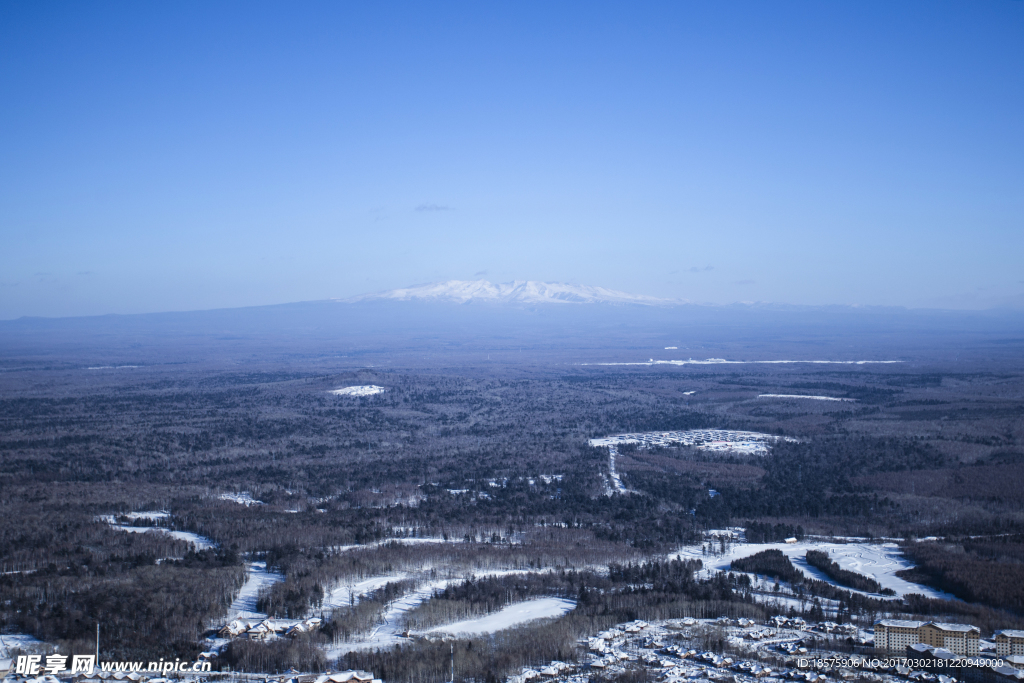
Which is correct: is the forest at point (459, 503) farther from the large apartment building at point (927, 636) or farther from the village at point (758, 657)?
the large apartment building at point (927, 636)

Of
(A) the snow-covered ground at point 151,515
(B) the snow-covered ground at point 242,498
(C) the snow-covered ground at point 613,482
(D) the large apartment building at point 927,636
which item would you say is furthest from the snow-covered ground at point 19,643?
(C) the snow-covered ground at point 613,482

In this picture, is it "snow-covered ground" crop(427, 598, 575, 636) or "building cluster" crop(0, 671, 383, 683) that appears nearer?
"building cluster" crop(0, 671, 383, 683)

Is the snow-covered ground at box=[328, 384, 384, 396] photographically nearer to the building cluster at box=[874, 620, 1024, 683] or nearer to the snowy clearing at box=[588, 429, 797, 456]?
the snowy clearing at box=[588, 429, 797, 456]
